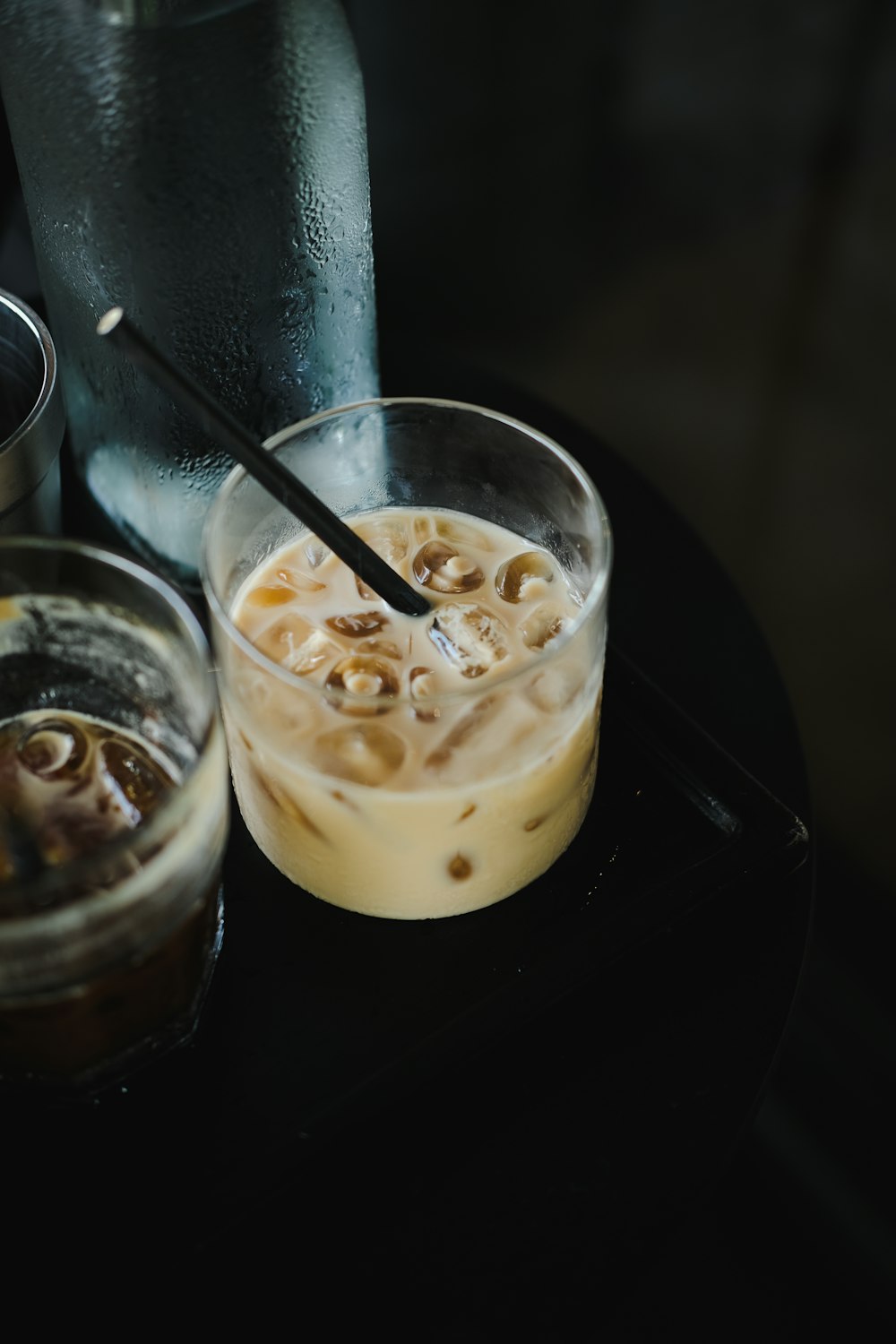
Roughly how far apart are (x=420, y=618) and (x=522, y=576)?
0.26 ft

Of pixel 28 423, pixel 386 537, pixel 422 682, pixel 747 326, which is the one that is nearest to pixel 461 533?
pixel 386 537

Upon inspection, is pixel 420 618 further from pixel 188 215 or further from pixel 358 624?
pixel 188 215

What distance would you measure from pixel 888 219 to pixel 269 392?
1867 mm

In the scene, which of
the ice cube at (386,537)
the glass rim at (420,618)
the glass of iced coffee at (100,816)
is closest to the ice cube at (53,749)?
the glass of iced coffee at (100,816)

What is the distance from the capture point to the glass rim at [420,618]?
25.6 inches

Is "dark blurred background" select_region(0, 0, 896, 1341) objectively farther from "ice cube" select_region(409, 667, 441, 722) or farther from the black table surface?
"ice cube" select_region(409, 667, 441, 722)

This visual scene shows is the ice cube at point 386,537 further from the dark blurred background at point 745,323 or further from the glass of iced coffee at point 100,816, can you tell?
the dark blurred background at point 745,323

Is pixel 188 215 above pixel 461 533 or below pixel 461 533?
above

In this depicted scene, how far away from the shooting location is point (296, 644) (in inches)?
30.7

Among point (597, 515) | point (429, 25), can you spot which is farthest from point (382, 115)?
point (597, 515)

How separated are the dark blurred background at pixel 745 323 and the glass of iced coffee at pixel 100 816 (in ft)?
2.40

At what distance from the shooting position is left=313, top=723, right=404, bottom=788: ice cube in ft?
2.25

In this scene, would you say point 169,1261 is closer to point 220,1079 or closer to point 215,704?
point 220,1079

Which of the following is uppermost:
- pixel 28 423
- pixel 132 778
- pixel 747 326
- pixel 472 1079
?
pixel 28 423
